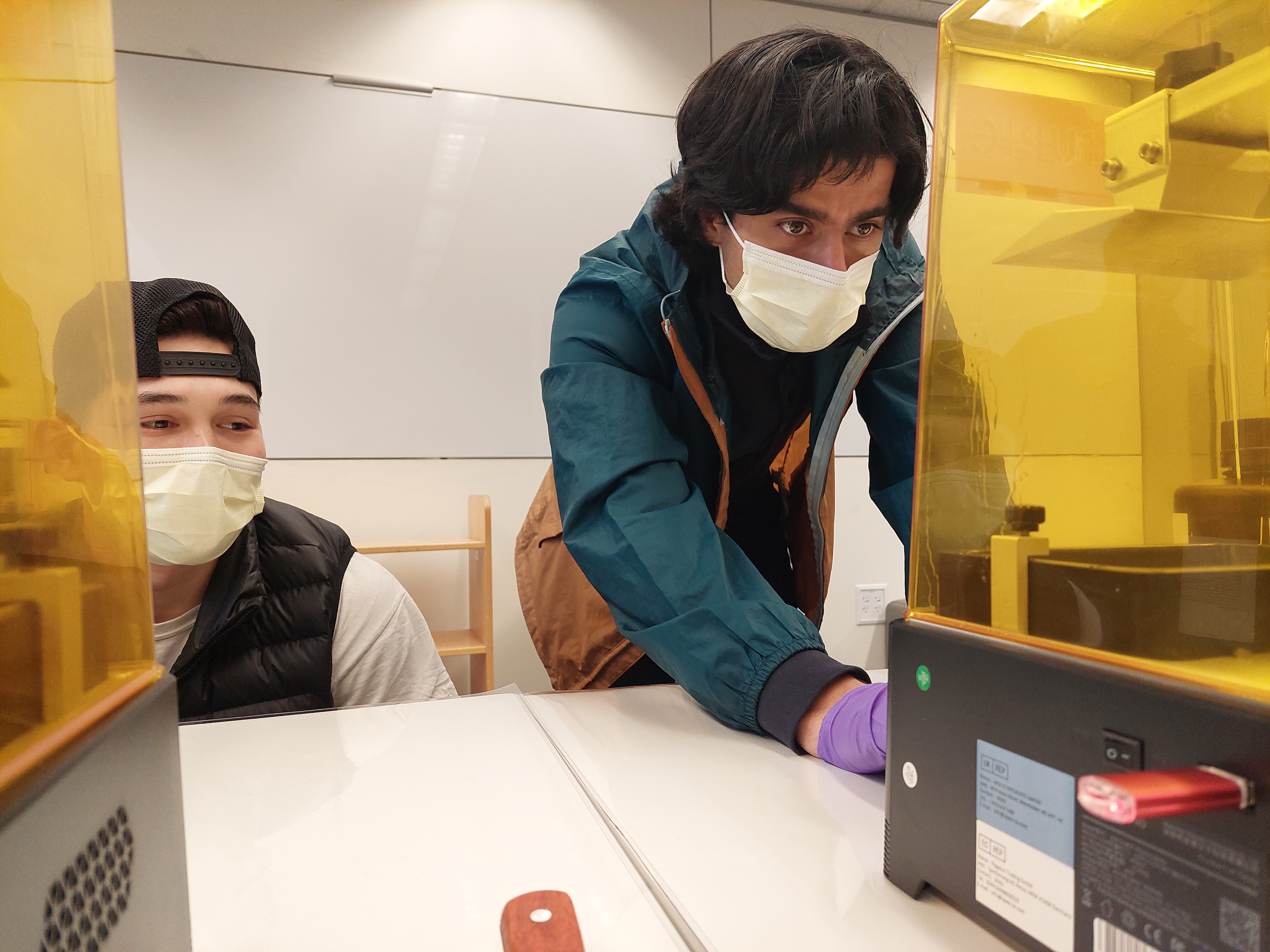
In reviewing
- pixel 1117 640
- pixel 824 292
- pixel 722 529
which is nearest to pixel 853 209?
pixel 824 292

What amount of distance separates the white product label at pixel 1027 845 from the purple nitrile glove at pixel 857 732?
0.19 metres

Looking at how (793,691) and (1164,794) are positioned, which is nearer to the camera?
(1164,794)

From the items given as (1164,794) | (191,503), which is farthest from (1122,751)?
(191,503)

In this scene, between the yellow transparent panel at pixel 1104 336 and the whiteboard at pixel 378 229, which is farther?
the whiteboard at pixel 378 229

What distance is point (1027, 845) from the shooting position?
344 mm

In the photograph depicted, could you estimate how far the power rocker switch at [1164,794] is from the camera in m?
0.23

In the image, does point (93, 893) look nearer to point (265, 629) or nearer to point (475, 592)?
point (265, 629)

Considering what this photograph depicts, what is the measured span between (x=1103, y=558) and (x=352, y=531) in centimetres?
201

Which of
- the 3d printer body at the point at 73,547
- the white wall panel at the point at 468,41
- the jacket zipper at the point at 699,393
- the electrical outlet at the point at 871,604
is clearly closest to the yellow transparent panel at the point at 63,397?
the 3d printer body at the point at 73,547

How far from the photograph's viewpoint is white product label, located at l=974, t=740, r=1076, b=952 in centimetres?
33

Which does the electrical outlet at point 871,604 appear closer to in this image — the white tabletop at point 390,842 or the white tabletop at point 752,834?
the white tabletop at point 752,834

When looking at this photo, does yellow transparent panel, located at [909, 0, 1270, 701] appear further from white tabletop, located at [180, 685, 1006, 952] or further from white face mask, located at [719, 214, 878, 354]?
white face mask, located at [719, 214, 878, 354]

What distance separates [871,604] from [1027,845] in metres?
2.29

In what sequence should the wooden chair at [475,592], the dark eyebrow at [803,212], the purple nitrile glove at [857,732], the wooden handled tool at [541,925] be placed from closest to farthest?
the wooden handled tool at [541,925] → the purple nitrile glove at [857,732] → the dark eyebrow at [803,212] → the wooden chair at [475,592]
